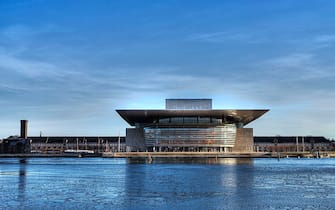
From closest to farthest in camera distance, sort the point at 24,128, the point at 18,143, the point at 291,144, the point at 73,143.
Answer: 1. the point at 24,128
2. the point at 18,143
3. the point at 291,144
4. the point at 73,143

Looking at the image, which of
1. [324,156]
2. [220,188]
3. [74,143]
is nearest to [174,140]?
[324,156]

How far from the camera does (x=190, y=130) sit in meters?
98.5

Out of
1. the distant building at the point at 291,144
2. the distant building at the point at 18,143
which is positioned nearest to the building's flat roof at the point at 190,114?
the distant building at the point at 291,144

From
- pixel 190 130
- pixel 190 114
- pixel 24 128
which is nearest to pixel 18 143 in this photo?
pixel 24 128

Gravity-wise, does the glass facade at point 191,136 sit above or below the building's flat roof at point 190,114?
below

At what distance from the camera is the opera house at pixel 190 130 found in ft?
315

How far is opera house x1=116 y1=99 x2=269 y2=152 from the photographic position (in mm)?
96000

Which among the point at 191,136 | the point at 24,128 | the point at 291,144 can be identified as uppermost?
the point at 24,128

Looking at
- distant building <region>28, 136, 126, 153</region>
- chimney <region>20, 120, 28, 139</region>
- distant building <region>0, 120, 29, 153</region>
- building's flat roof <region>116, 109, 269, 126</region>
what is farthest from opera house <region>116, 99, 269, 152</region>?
distant building <region>28, 136, 126, 153</region>

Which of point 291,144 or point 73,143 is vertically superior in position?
point 73,143

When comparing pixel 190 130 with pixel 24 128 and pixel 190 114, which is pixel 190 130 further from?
pixel 24 128

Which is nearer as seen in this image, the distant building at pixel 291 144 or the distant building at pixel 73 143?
the distant building at pixel 291 144

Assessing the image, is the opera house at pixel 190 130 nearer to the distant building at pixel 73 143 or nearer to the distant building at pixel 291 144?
the distant building at pixel 291 144

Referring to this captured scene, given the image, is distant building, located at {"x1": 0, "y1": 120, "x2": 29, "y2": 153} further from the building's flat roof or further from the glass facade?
the glass facade
